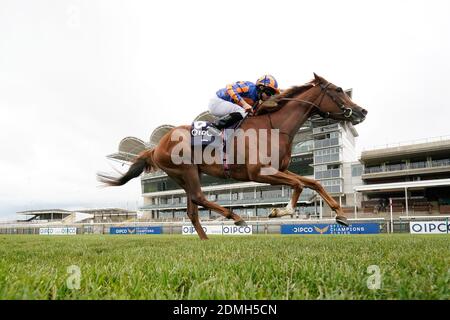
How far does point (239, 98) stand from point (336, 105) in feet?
5.91

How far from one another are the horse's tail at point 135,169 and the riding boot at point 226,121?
214cm

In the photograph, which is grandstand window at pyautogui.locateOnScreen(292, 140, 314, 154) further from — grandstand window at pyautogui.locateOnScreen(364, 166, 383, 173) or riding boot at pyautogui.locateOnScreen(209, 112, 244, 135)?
riding boot at pyautogui.locateOnScreen(209, 112, 244, 135)

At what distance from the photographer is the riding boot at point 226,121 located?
19.5 feet

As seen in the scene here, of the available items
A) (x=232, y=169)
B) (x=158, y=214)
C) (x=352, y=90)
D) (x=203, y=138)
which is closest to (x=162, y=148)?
→ (x=203, y=138)

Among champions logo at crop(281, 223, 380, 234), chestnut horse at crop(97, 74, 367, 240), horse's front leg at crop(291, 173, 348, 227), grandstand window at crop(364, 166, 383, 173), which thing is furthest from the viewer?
grandstand window at crop(364, 166, 383, 173)

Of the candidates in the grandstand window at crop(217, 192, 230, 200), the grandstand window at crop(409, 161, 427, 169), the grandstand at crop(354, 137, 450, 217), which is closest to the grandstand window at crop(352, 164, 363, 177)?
the grandstand at crop(354, 137, 450, 217)

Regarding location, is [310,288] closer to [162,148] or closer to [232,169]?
[232,169]

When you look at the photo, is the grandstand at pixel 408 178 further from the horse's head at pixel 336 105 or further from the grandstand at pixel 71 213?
the grandstand at pixel 71 213

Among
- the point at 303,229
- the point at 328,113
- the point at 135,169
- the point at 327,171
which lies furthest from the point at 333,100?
the point at 327,171

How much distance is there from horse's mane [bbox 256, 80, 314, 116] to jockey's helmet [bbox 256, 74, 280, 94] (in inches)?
8.0

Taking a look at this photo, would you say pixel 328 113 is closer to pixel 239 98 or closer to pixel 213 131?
pixel 239 98

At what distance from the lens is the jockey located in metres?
5.98

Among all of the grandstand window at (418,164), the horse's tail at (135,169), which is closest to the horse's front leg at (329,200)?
the horse's tail at (135,169)
